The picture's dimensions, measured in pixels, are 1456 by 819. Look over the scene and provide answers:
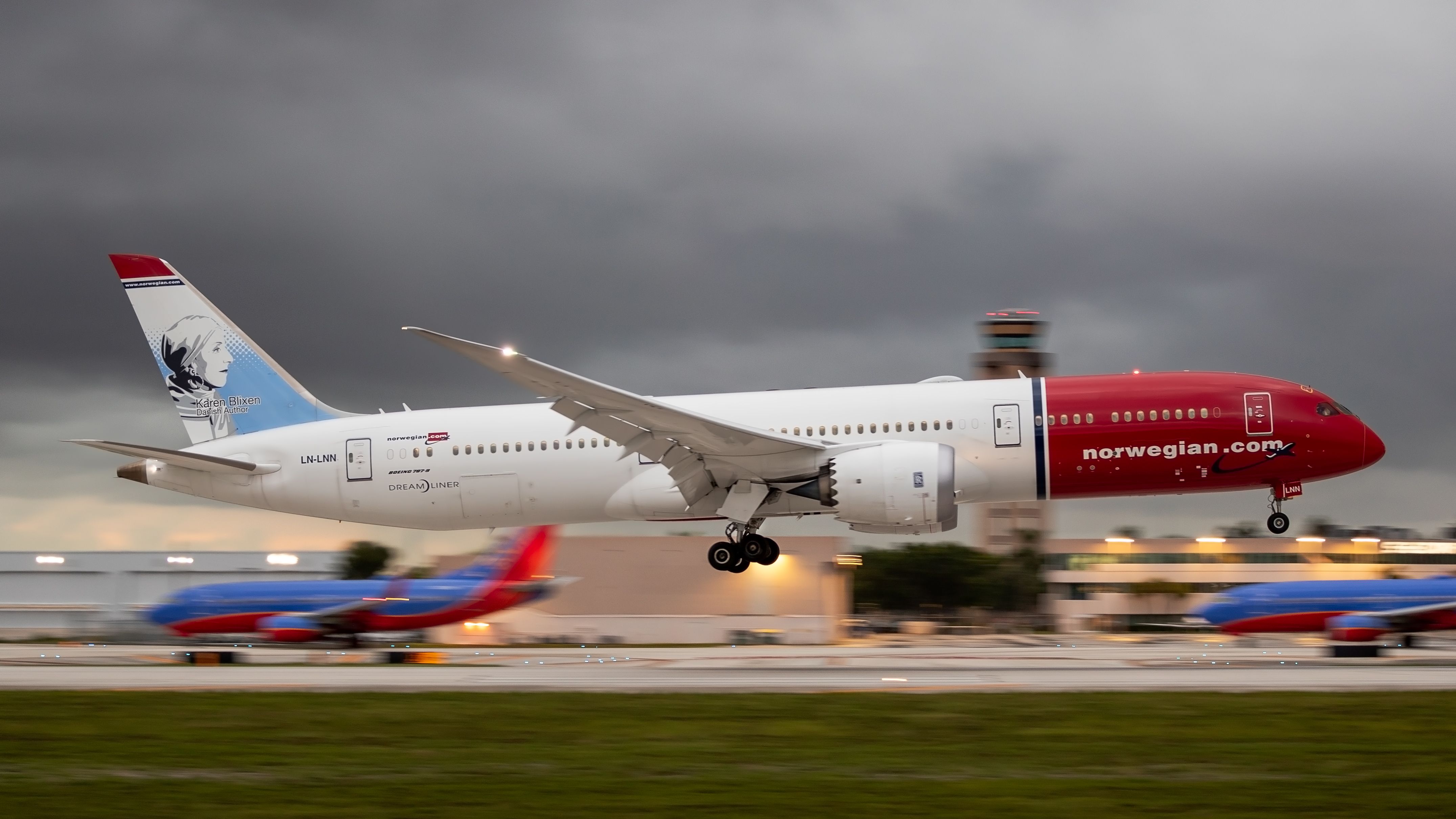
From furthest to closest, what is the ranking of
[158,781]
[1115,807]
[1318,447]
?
[1318,447] → [158,781] → [1115,807]

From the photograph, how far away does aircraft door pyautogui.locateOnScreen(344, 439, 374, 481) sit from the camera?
30.0 m

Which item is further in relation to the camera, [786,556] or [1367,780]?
[786,556]

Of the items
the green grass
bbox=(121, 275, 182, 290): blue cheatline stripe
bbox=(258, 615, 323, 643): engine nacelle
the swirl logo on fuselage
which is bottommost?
the green grass

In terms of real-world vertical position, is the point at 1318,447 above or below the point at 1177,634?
above

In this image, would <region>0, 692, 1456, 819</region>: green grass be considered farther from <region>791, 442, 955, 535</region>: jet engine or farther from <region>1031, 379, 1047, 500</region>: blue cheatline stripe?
<region>1031, 379, 1047, 500</region>: blue cheatline stripe

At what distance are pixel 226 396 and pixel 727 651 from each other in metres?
14.9

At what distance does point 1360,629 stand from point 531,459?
20.5m

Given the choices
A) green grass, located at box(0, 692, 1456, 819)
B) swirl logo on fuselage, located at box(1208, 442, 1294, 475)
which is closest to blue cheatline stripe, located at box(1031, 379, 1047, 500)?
swirl logo on fuselage, located at box(1208, 442, 1294, 475)

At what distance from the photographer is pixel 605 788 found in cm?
1304

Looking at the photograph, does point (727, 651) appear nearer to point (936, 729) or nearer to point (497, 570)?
point (497, 570)

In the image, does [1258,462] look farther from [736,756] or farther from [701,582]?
[701,582]

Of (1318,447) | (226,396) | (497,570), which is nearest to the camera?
(1318,447)

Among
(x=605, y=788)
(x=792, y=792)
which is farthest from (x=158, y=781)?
(x=792, y=792)

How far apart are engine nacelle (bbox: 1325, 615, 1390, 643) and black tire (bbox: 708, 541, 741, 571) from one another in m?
15.7
